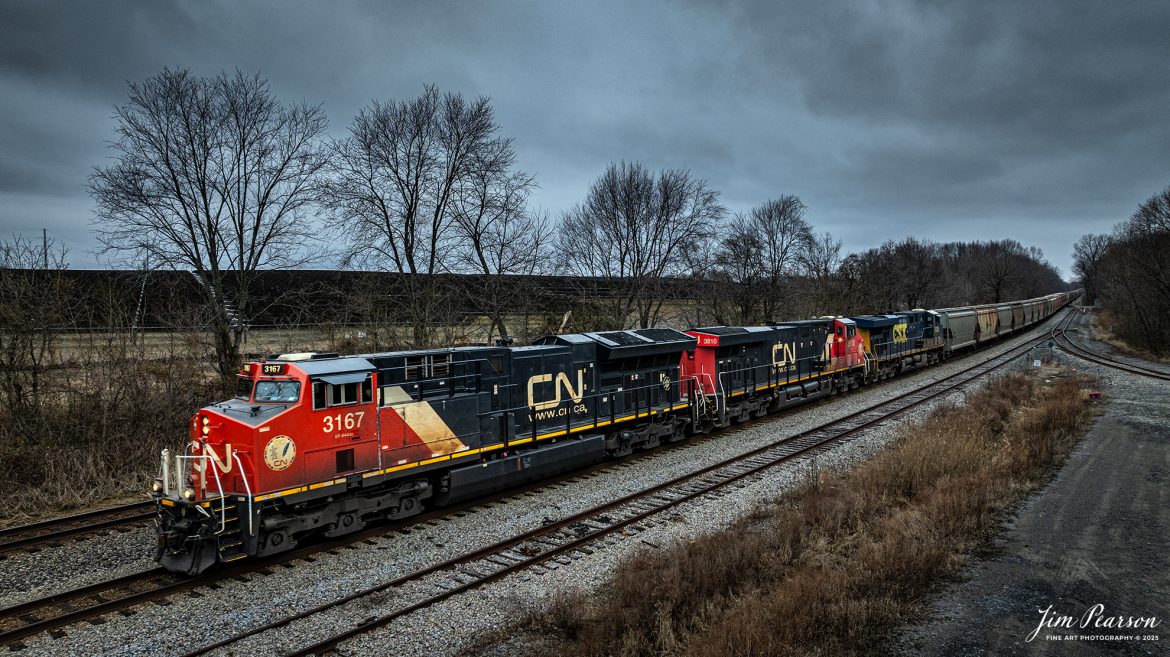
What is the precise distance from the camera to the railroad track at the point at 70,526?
33.8 ft

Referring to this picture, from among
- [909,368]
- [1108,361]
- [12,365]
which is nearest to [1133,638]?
[12,365]

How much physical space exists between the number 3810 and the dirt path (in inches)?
333

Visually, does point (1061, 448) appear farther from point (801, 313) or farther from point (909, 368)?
point (801, 313)

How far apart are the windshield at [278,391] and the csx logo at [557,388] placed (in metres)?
5.36

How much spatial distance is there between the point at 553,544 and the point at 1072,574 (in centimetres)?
763

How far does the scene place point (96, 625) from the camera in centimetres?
776

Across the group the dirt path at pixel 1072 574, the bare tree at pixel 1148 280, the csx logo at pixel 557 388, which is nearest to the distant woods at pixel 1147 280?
the bare tree at pixel 1148 280

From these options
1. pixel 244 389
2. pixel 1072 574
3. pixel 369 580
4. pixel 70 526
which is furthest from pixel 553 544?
pixel 70 526

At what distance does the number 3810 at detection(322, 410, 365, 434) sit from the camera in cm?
1004

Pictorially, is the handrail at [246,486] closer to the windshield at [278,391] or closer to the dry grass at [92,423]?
the windshield at [278,391]

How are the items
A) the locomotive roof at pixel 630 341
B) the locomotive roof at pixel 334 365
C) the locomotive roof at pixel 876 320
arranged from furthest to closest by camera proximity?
the locomotive roof at pixel 876 320 < the locomotive roof at pixel 630 341 < the locomotive roof at pixel 334 365

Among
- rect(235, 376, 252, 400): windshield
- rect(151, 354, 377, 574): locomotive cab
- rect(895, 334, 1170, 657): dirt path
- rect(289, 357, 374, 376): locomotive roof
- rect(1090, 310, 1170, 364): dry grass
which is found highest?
rect(289, 357, 374, 376): locomotive roof

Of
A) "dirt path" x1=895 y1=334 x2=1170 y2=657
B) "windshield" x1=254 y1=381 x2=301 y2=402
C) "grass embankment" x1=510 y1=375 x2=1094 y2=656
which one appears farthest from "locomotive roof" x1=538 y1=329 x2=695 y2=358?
"dirt path" x1=895 y1=334 x2=1170 y2=657

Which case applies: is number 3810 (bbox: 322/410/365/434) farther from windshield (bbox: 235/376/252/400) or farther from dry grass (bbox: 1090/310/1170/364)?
dry grass (bbox: 1090/310/1170/364)
